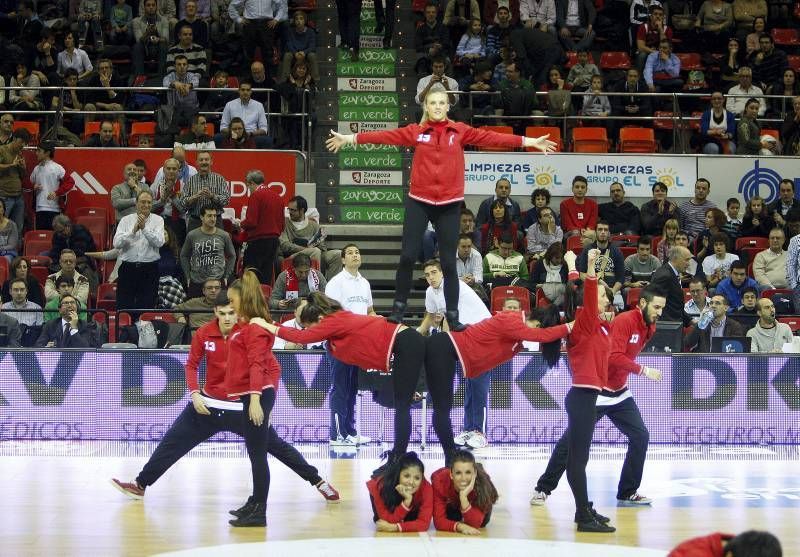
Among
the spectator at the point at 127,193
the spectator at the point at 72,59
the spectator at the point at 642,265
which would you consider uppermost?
the spectator at the point at 72,59

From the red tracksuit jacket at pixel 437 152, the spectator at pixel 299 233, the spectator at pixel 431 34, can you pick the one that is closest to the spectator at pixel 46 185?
the spectator at pixel 299 233

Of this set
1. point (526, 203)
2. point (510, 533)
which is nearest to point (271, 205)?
point (526, 203)

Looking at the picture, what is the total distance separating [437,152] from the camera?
10734mm

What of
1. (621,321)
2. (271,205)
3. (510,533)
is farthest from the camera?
(271,205)

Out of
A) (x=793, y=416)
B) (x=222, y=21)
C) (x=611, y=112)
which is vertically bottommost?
(x=793, y=416)

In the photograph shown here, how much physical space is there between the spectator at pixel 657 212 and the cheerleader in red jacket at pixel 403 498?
970cm

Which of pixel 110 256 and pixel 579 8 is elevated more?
pixel 579 8

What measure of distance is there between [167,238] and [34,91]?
5108 mm

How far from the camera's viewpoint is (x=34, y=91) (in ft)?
69.5

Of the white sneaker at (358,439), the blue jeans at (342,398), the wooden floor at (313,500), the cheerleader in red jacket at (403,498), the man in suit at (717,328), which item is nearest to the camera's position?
the wooden floor at (313,500)

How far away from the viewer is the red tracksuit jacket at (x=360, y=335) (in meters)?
10.5

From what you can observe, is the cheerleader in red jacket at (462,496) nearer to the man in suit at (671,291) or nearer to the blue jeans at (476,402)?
the blue jeans at (476,402)

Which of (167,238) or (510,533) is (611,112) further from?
(510,533)

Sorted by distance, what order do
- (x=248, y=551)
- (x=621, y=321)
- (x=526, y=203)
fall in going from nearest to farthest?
(x=248, y=551), (x=621, y=321), (x=526, y=203)
